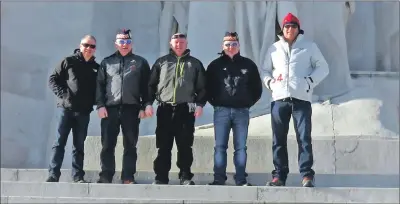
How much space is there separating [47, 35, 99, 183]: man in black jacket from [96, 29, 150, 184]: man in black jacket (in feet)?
0.46

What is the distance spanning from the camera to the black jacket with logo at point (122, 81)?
7629 millimetres

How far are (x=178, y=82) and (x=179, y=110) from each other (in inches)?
11.1

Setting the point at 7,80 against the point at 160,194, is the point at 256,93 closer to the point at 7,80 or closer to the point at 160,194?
the point at 160,194

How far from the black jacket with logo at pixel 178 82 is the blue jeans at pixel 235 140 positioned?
0.27m

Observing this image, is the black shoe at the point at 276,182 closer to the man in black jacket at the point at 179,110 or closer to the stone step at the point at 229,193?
the stone step at the point at 229,193

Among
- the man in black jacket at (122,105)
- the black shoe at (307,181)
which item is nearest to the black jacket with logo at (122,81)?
the man in black jacket at (122,105)

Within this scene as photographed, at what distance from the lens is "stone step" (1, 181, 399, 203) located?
6.91 m

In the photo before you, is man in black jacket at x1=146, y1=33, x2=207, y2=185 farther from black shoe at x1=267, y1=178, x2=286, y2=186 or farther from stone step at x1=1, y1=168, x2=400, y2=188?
black shoe at x1=267, y1=178, x2=286, y2=186

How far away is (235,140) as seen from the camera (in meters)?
7.55

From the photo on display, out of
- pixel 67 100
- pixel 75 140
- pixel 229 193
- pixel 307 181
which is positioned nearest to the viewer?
pixel 229 193

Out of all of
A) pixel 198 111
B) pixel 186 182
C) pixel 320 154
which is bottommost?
pixel 186 182

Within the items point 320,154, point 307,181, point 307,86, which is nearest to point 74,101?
point 307,86

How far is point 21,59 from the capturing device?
45.2 feet

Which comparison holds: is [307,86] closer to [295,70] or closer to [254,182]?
[295,70]
